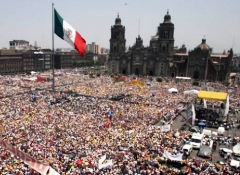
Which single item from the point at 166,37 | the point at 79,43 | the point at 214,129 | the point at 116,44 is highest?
the point at 166,37

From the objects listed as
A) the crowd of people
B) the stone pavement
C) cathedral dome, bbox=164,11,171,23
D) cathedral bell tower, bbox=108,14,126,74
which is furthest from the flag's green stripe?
cathedral bell tower, bbox=108,14,126,74

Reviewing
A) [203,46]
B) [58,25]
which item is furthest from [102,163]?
[203,46]

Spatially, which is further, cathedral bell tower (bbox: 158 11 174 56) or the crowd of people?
cathedral bell tower (bbox: 158 11 174 56)

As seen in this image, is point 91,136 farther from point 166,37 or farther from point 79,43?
point 166,37

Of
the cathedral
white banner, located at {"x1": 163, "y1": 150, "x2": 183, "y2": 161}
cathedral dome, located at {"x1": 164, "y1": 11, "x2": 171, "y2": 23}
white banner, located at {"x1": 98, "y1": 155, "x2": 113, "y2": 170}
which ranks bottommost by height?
white banner, located at {"x1": 98, "y1": 155, "x2": 113, "y2": 170}

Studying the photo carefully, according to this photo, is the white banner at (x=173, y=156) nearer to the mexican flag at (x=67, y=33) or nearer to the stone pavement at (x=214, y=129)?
the stone pavement at (x=214, y=129)

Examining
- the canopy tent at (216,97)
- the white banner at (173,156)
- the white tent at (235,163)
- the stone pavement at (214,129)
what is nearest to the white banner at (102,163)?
the white banner at (173,156)

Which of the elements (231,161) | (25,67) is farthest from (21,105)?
(25,67)

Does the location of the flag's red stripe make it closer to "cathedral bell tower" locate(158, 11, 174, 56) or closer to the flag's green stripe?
the flag's green stripe
